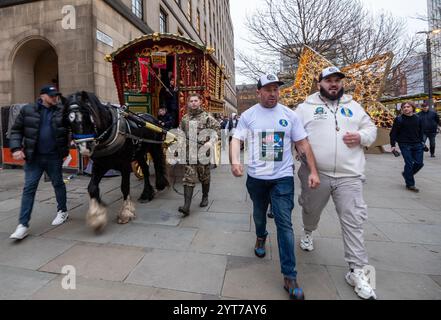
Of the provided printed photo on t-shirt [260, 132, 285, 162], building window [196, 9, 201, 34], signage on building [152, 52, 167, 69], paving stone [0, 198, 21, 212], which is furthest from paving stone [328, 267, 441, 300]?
building window [196, 9, 201, 34]

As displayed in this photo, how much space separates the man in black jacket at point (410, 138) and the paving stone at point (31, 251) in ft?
21.4

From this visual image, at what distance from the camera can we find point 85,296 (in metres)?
2.22

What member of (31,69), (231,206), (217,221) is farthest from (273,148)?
(31,69)

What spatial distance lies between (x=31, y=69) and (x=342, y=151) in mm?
13067

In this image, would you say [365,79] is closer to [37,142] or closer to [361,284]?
[361,284]

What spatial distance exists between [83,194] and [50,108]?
97.9 inches

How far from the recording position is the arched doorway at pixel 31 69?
33.0 feet

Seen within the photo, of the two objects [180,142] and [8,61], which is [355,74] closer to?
[180,142]

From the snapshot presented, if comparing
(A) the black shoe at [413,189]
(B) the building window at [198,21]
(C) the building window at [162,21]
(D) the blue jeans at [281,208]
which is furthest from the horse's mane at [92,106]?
(B) the building window at [198,21]

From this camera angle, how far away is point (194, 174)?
4.26 meters

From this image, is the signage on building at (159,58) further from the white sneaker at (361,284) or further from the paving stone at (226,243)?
the white sneaker at (361,284)

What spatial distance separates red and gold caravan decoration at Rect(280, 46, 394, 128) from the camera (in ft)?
34.7

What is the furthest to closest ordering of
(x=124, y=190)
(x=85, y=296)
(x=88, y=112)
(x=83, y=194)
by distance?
(x=83, y=194), (x=124, y=190), (x=88, y=112), (x=85, y=296)
